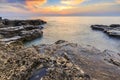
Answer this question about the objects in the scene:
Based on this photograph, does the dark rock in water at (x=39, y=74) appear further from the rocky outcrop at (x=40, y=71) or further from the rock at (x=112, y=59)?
the rock at (x=112, y=59)

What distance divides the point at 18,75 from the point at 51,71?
1774 mm

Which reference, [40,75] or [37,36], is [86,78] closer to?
[40,75]

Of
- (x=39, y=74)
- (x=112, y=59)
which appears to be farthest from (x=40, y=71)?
(x=112, y=59)

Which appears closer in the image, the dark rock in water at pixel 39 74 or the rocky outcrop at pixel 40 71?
the dark rock in water at pixel 39 74

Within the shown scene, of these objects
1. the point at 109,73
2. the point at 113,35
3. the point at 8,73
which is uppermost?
the point at 8,73

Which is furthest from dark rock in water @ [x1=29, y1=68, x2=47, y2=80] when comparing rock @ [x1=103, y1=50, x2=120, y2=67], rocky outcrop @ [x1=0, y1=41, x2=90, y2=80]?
rock @ [x1=103, y1=50, x2=120, y2=67]

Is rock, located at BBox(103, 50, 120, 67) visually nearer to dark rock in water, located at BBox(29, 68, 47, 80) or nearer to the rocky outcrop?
the rocky outcrop

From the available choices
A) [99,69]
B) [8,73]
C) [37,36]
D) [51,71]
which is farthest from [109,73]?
[37,36]

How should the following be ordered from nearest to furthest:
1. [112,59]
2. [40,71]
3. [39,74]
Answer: [39,74] < [40,71] < [112,59]

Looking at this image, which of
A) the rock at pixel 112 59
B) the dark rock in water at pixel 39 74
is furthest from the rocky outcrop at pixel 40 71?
the rock at pixel 112 59

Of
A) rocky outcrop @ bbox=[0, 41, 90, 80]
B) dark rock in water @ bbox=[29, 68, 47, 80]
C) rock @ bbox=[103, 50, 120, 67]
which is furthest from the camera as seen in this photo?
rock @ bbox=[103, 50, 120, 67]

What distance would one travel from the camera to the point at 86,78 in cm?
847

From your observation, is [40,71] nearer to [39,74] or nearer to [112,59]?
[39,74]

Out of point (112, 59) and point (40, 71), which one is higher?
point (40, 71)
